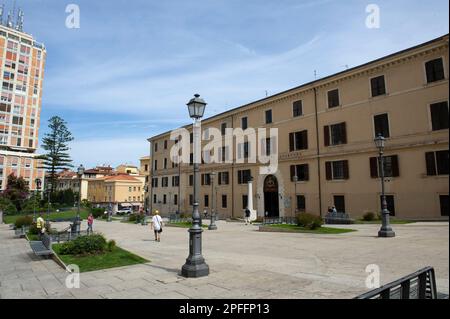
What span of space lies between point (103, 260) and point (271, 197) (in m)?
25.8

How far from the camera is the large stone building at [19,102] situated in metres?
68.7

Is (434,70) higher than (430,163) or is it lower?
higher

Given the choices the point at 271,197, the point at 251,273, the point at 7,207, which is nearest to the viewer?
the point at 251,273

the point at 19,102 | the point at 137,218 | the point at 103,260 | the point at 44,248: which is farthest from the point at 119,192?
the point at 103,260

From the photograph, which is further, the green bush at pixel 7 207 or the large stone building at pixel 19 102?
the large stone building at pixel 19 102

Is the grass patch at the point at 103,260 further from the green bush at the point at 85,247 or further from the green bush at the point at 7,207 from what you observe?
the green bush at the point at 7,207

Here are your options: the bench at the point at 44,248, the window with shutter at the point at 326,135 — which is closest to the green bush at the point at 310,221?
the window with shutter at the point at 326,135

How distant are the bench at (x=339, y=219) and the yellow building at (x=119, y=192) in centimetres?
6267

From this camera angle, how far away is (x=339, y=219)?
23500mm

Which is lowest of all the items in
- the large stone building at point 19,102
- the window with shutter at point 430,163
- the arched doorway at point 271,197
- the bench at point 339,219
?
the bench at point 339,219

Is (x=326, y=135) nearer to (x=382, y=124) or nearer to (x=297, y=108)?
(x=297, y=108)

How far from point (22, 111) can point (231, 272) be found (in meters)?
80.1

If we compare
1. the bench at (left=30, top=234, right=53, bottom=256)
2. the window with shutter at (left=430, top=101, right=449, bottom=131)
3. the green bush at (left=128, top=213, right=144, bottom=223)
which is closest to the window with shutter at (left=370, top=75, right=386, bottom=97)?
the window with shutter at (left=430, top=101, right=449, bottom=131)

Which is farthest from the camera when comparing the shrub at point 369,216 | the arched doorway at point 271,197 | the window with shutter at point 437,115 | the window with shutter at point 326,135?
the arched doorway at point 271,197
